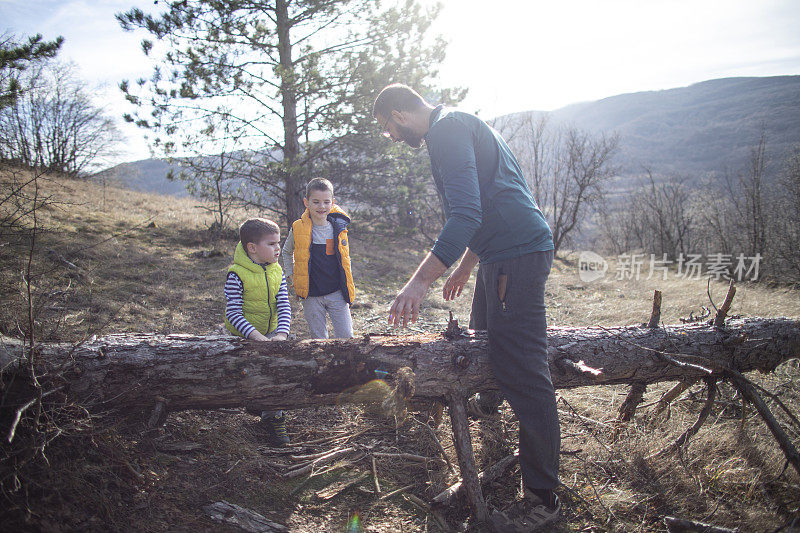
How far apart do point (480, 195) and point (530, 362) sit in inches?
37.4

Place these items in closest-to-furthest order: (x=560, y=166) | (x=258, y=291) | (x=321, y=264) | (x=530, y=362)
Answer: (x=530, y=362) < (x=258, y=291) < (x=321, y=264) < (x=560, y=166)

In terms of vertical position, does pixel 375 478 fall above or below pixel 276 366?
below

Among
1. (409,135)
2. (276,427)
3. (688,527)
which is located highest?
(409,135)

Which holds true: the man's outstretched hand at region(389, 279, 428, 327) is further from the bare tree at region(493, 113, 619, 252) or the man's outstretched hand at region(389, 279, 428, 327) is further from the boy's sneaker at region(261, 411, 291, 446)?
the bare tree at region(493, 113, 619, 252)

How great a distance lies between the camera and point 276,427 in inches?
110

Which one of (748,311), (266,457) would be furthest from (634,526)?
(748,311)

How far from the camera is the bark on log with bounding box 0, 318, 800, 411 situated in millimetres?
2232

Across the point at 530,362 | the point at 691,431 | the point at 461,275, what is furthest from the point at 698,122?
the point at 530,362

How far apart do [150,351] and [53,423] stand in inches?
22.0

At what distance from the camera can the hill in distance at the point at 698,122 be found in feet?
269

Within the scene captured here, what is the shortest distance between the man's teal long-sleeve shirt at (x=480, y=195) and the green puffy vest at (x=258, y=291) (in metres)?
1.52

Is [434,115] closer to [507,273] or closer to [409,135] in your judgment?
[409,135]

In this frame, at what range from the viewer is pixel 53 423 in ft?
6.10

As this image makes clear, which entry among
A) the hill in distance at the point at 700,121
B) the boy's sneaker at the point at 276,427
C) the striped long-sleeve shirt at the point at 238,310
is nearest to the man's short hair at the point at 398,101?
the striped long-sleeve shirt at the point at 238,310
